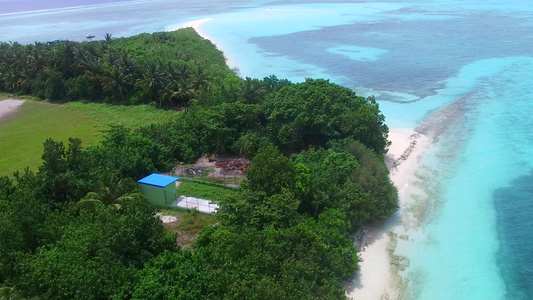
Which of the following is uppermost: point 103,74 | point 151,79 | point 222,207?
point 103,74

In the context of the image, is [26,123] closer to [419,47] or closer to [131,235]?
[131,235]

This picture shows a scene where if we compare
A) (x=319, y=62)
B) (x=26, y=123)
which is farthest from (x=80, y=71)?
(x=319, y=62)

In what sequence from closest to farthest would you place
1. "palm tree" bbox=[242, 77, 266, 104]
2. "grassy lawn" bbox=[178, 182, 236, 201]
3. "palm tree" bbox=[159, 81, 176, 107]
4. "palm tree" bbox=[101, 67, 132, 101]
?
"grassy lawn" bbox=[178, 182, 236, 201] → "palm tree" bbox=[242, 77, 266, 104] → "palm tree" bbox=[159, 81, 176, 107] → "palm tree" bbox=[101, 67, 132, 101]

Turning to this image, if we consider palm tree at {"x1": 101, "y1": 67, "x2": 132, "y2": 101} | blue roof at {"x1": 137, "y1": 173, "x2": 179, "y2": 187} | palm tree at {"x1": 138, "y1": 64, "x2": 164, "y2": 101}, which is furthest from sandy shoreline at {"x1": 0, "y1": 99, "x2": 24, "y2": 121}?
blue roof at {"x1": 137, "y1": 173, "x2": 179, "y2": 187}

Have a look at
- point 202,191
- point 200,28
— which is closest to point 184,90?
point 202,191

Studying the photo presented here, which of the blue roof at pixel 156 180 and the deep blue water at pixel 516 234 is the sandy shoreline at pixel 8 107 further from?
the deep blue water at pixel 516 234

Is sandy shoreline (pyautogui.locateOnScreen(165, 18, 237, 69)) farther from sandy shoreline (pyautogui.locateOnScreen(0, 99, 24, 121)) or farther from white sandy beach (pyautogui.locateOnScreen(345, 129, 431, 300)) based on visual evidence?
white sandy beach (pyautogui.locateOnScreen(345, 129, 431, 300))

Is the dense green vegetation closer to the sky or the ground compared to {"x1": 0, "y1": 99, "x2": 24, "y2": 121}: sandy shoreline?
closer to the sky

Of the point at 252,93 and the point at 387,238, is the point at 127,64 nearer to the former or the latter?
A: the point at 252,93
